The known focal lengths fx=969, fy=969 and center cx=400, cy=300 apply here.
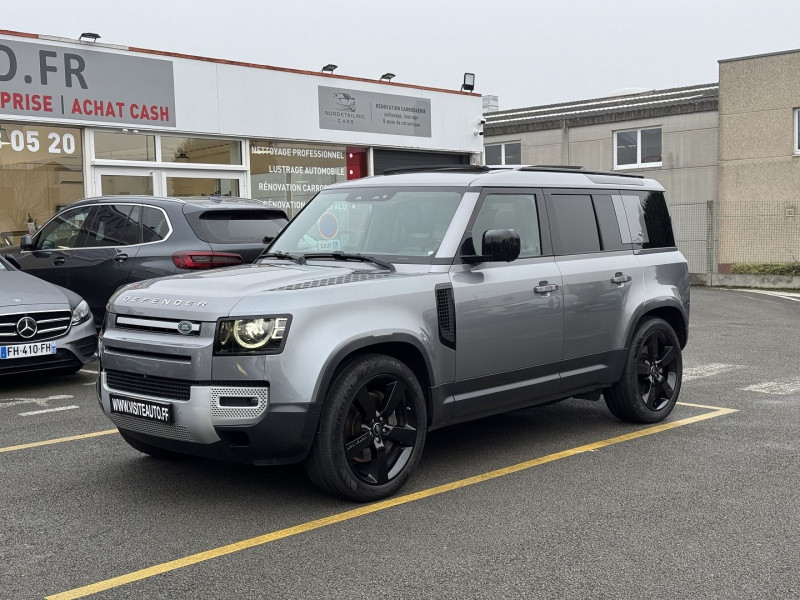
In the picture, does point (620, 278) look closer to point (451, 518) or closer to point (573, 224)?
point (573, 224)

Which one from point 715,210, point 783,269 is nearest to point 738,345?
point 783,269

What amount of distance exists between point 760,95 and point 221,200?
21.8 metres

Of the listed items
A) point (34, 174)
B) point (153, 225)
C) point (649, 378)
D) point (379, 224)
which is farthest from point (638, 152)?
point (379, 224)

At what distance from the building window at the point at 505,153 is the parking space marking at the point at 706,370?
24800 mm

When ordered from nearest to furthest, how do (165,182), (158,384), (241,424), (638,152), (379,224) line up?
(241,424), (158,384), (379,224), (165,182), (638,152)

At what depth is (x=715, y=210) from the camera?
26844mm

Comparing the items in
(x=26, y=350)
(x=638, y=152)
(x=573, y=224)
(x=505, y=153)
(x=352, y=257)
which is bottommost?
(x=26, y=350)

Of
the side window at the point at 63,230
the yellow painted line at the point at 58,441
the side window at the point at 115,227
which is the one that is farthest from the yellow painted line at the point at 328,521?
the side window at the point at 63,230

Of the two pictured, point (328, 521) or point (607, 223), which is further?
point (607, 223)

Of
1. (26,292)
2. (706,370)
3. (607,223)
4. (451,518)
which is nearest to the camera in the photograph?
(451,518)

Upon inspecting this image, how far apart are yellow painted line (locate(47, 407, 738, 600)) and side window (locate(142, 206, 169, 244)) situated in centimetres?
567

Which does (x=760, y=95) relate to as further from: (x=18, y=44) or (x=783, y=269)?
(x=18, y=44)

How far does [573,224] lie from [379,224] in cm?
153

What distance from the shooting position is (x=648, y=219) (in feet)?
25.7
